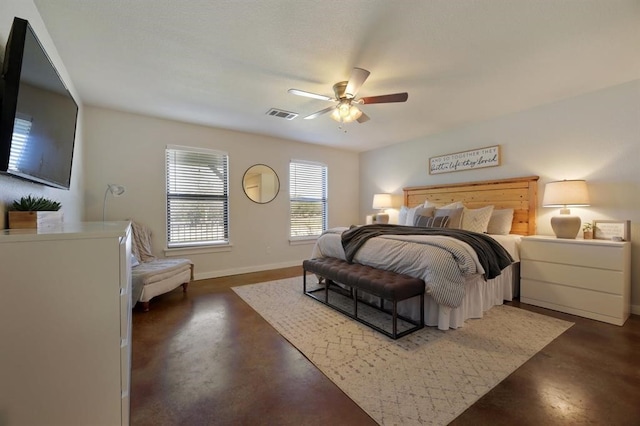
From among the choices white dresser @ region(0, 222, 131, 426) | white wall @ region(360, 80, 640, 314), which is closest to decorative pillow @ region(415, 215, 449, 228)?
white wall @ region(360, 80, 640, 314)

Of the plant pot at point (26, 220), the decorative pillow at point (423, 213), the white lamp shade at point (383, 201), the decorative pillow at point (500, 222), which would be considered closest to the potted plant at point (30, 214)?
the plant pot at point (26, 220)

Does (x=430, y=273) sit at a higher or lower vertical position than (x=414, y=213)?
lower

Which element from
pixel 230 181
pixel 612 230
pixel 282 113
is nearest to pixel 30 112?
pixel 282 113

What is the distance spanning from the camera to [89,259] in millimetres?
1094

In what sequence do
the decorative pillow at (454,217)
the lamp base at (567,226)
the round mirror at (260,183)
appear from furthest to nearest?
the round mirror at (260,183) → the decorative pillow at (454,217) → the lamp base at (567,226)

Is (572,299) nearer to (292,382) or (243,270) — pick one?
(292,382)

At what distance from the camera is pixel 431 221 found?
12.3 feet

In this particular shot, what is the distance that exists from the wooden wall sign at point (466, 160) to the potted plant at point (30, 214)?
477 cm

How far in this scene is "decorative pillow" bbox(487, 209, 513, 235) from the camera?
139 inches

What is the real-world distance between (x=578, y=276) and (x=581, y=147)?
155cm

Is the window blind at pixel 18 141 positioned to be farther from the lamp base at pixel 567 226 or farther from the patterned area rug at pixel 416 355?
the lamp base at pixel 567 226

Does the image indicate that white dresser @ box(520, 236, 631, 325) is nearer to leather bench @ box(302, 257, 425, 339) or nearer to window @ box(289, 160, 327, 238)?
leather bench @ box(302, 257, 425, 339)

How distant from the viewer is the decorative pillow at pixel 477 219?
11.7 feet

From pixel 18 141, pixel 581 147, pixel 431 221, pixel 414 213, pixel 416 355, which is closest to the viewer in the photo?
pixel 18 141
